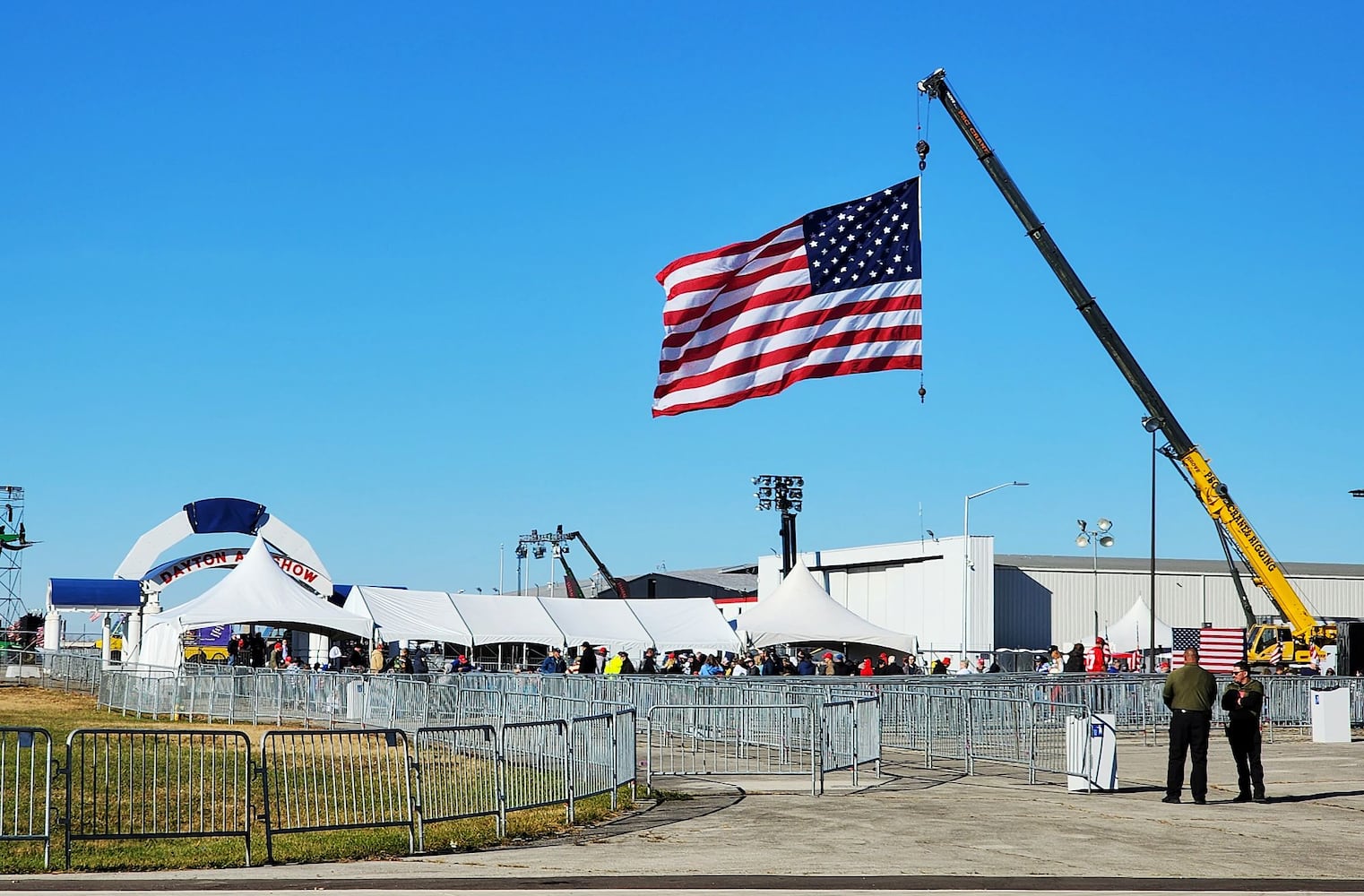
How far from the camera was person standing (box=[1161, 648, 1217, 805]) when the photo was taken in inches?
648

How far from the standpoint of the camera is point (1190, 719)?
16.5m

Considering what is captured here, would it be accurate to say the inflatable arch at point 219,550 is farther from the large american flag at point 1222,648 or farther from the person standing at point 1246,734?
the person standing at point 1246,734

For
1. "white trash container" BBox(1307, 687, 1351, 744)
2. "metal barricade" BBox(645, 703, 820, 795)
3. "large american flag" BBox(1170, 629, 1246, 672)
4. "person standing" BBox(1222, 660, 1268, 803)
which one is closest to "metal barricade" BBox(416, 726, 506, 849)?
"metal barricade" BBox(645, 703, 820, 795)

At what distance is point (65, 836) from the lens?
11.5 metres

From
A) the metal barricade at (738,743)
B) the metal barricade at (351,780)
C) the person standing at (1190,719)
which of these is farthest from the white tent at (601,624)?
the metal barricade at (351,780)

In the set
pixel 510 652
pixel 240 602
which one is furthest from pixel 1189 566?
pixel 240 602

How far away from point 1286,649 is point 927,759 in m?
23.6

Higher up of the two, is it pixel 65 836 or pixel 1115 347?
pixel 1115 347

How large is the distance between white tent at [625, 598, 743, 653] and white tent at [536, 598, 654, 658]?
1.17 feet

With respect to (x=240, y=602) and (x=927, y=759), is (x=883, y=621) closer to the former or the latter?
(x=240, y=602)

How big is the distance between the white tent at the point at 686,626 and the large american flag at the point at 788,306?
2283 centimetres

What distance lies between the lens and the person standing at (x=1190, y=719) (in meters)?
16.5

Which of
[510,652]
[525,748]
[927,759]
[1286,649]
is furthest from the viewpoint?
[510,652]

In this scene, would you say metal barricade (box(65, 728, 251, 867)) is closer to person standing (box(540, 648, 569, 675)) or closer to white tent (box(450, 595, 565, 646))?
person standing (box(540, 648, 569, 675))
